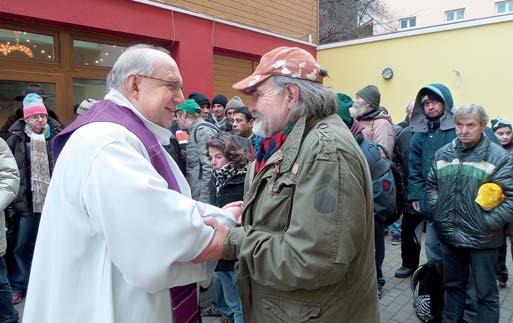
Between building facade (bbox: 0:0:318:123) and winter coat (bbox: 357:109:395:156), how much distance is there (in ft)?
14.1

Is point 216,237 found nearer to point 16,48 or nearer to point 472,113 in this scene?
point 472,113

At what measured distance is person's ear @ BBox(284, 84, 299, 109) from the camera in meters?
1.63

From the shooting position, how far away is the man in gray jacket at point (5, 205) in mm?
3330

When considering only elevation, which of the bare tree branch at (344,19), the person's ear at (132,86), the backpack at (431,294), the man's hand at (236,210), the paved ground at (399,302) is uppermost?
the bare tree branch at (344,19)

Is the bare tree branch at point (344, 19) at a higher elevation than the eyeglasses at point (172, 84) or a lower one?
higher

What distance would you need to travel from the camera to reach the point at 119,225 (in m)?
1.28

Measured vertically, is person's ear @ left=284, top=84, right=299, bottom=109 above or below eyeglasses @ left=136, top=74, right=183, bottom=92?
below

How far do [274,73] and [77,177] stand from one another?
864 millimetres

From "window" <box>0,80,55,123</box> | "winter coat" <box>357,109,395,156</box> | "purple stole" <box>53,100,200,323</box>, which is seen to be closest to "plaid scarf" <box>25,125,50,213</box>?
"window" <box>0,80,55,123</box>

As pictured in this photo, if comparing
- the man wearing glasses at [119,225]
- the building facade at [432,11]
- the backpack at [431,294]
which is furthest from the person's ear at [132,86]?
the building facade at [432,11]

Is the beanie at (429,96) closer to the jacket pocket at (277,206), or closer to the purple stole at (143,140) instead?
the jacket pocket at (277,206)

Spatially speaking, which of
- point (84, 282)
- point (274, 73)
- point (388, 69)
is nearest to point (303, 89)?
point (274, 73)

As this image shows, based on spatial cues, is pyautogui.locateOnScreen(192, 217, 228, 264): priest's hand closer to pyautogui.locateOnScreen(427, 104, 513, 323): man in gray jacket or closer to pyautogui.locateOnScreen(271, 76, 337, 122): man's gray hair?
pyautogui.locateOnScreen(271, 76, 337, 122): man's gray hair

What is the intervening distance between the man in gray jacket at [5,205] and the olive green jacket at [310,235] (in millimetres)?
2661
